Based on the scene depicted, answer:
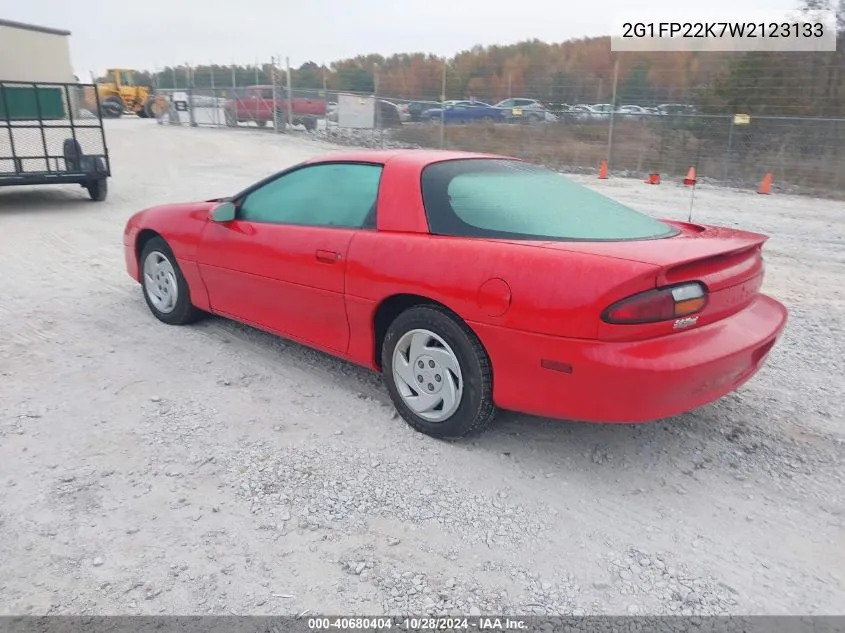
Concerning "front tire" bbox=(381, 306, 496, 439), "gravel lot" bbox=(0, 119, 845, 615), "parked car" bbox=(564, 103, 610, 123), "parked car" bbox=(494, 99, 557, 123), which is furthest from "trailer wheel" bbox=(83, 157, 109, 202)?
"parked car" bbox=(494, 99, 557, 123)

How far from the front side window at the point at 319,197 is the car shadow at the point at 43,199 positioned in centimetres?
764

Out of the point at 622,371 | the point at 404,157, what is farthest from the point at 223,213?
the point at 622,371

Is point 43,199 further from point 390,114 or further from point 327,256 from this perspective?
point 390,114

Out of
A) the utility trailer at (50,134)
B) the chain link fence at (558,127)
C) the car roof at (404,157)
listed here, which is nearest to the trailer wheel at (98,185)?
the utility trailer at (50,134)

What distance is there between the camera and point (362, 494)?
9.55 ft

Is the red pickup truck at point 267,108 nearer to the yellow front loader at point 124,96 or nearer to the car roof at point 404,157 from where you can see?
the yellow front loader at point 124,96

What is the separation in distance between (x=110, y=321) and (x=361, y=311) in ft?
8.45

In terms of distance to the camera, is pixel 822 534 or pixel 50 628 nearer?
pixel 50 628

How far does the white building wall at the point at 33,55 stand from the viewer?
74.2 ft

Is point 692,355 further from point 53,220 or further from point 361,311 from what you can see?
point 53,220

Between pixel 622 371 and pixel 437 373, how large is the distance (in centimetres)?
96

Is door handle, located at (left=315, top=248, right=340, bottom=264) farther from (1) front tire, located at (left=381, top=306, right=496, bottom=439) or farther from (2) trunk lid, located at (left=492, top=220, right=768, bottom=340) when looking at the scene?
(2) trunk lid, located at (left=492, top=220, right=768, bottom=340)

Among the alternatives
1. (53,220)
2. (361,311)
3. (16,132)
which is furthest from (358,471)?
(16,132)

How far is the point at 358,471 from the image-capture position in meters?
3.09
